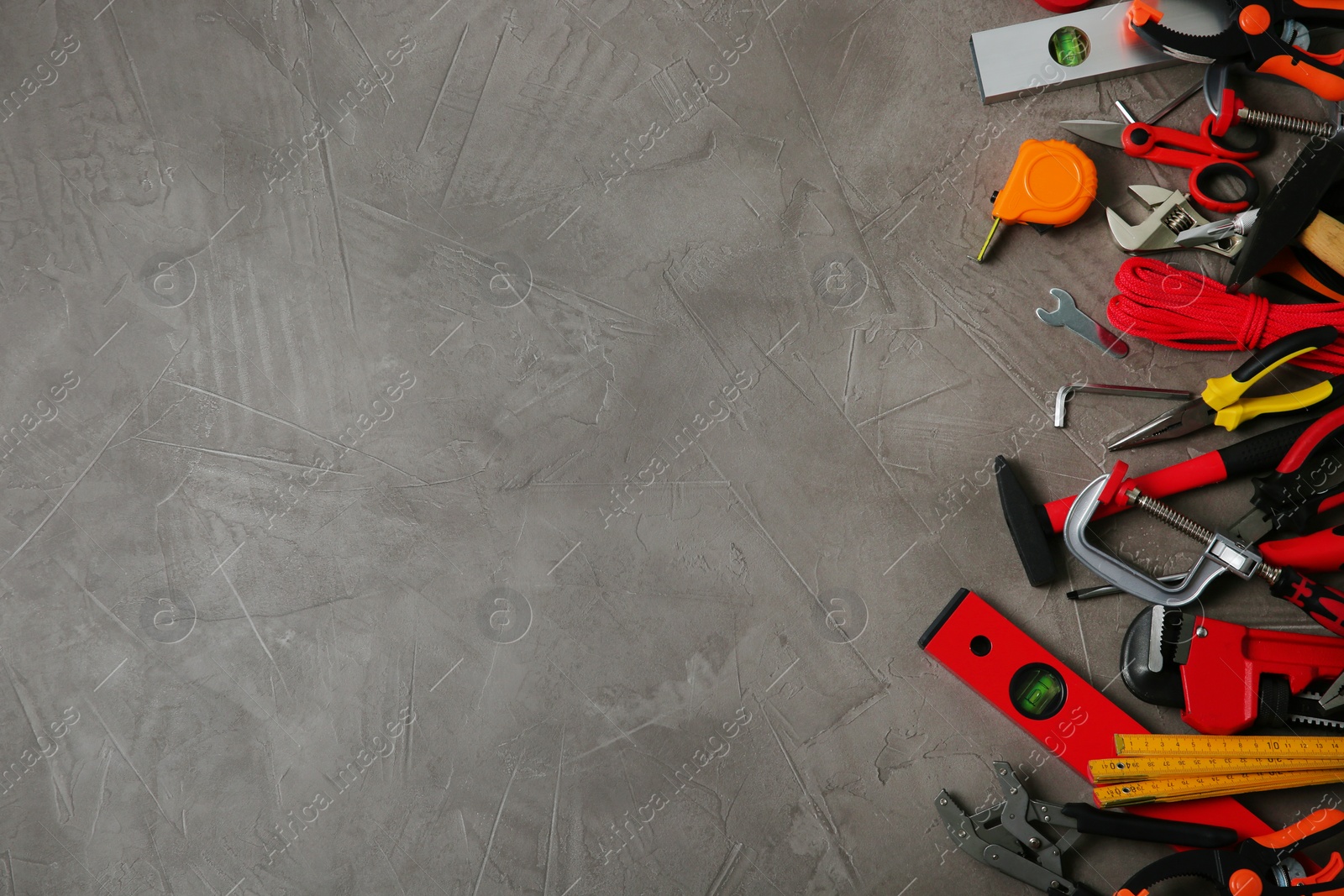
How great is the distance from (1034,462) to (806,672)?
91 cm

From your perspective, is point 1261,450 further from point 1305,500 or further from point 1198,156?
point 1198,156

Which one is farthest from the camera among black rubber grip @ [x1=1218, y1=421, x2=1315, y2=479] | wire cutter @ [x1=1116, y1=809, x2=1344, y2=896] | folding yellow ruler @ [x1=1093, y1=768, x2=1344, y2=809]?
black rubber grip @ [x1=1218, y1=421, x2=1315, y2=479]

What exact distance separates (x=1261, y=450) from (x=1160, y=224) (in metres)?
0.69

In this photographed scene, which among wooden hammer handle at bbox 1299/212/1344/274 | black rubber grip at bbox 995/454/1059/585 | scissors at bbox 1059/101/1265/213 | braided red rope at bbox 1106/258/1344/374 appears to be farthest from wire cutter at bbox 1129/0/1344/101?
black rubber grip at bbox 995/454/1059/585

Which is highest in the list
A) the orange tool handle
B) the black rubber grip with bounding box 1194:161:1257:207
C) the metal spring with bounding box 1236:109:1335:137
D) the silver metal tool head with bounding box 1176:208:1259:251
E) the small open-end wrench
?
the orange tool handle

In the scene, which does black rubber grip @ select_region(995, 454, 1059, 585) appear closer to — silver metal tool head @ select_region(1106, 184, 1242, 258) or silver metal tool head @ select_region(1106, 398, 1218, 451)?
silver metal tool head @ select_region(1106, 398, 1218, 451)

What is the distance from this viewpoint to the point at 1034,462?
94.7 inches

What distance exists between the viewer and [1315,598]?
212 cm

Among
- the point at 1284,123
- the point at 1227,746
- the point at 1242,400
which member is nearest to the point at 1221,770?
the point at 1227,746

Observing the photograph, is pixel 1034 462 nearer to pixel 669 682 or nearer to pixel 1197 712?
pixel 1197 712

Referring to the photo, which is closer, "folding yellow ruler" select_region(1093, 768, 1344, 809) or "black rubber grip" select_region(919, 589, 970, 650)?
"folding yellow ruler" select_region(1093, 768, 1344, 809)

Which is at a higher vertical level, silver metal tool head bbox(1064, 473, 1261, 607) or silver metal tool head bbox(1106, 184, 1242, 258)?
silver metal tool head bbox(1106, 184, 1242, 258)

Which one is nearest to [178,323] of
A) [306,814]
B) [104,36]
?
[104,36]

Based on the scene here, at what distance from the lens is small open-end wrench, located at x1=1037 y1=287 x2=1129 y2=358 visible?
2391 mm
